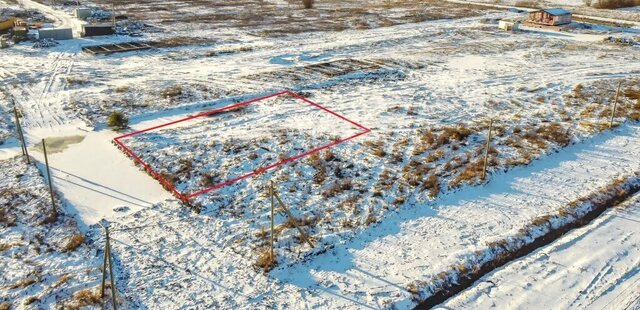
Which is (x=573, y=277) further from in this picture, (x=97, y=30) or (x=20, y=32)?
(x=20, y=32)

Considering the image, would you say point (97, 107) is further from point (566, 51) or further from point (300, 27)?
point (566, 51)

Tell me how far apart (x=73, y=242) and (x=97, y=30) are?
21395 millimetres

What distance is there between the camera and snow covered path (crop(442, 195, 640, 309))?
28.0 feet

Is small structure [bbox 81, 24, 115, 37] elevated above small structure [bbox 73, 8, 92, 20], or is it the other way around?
small structure [bbox 73, 8, 92, 20]

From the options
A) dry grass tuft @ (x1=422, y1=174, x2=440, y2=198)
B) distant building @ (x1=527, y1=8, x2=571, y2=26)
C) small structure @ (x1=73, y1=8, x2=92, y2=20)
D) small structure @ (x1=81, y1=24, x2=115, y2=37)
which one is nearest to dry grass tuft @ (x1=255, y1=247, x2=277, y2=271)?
dry grass tuft @ (x1=422, y1=174, x2=440, y2=198)

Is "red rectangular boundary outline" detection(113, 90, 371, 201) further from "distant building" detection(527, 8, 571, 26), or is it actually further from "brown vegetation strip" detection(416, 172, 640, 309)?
"distant building" detection(527, 8, 571, 26)

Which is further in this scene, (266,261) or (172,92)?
(172,92)

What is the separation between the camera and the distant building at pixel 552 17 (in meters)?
31.7

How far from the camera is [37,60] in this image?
22.4m

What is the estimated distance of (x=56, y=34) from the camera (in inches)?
1029

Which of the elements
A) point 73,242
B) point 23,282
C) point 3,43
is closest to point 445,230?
point 73,242

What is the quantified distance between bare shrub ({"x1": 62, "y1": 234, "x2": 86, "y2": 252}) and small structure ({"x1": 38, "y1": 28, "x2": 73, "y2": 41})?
66.1 ft

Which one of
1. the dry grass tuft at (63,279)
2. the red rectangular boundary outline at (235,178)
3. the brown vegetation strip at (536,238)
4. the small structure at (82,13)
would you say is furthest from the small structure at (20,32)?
the brown vegetation strip at (536,238)

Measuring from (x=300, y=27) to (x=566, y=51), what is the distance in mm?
15589
